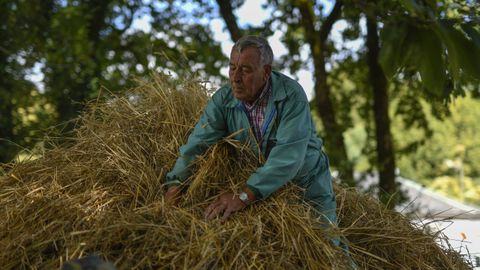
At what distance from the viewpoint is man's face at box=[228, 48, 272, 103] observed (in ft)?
8.52

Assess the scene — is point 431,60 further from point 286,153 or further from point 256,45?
point 256,45

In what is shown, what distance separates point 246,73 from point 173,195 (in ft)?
1.91

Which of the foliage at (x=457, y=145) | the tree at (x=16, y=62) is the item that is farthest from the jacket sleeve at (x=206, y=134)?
the foliage at (x=457, y=145)

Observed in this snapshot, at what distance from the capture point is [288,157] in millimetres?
2510

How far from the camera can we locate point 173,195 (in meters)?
2.65

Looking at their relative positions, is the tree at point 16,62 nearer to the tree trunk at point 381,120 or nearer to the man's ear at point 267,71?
the man's ear at point 267,71

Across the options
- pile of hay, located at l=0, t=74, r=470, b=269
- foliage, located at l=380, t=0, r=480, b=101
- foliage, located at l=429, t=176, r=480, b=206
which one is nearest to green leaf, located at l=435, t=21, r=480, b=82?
foliage, located at l=380, t=0, r=480, b=101

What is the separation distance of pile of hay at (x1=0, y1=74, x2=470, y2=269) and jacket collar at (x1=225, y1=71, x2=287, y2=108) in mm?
193

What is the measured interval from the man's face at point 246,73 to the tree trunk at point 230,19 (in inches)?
185

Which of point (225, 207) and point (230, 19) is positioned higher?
point (225, 207)

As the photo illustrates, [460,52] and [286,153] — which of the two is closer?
[460,52]

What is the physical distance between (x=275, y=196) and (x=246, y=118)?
370mm

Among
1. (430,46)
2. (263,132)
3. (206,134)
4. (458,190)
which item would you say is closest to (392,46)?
(430,46)

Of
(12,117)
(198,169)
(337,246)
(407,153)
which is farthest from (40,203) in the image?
(407,153)
